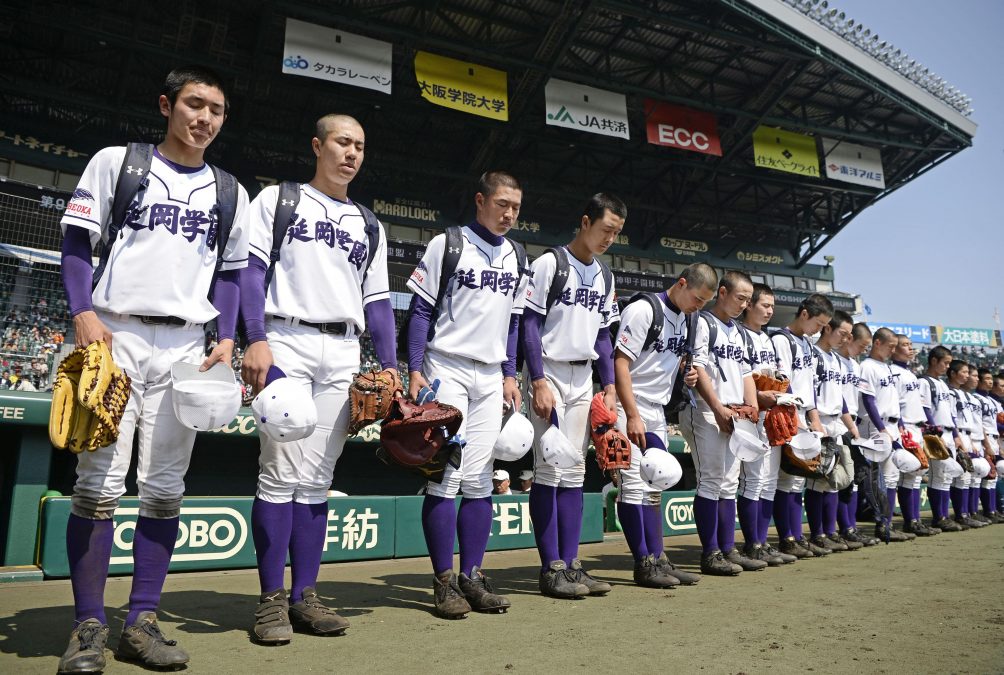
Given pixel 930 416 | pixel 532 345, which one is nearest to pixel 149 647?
pixel 532 345

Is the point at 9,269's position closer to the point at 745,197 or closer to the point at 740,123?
the point at 740,123

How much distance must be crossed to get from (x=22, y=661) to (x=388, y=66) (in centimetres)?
1634

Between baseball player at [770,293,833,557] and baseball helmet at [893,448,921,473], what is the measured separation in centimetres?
193

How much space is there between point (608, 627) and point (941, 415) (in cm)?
824

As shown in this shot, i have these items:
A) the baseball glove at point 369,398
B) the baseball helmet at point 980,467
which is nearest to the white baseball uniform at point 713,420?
the baseball glove at point 369,398

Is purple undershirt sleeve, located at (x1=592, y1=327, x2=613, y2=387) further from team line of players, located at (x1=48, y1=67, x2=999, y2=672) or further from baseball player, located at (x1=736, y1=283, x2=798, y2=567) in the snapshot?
baseball player, located at (x1=736, y1=283, x2=798, y2=567)

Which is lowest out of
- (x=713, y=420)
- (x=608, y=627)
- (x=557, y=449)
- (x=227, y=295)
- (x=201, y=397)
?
(x=608, y=627)

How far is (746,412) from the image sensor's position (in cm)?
518

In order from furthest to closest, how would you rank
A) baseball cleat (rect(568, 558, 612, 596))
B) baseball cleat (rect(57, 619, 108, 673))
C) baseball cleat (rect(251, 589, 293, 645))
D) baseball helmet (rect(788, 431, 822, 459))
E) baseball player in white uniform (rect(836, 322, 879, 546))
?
1. baseball player in white uniform (rect(836, 322, 879, 546))
2. baseball helmet (rect(788, 431, 822, 459))
3. baseball cleat (rect(568, 558, 612, 596))
4. baseball cleat (rect(251, 589, 293, 645))
5. baseball cleat (rect(57, 619, 108, 673))

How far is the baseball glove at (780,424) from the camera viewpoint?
5.50 m

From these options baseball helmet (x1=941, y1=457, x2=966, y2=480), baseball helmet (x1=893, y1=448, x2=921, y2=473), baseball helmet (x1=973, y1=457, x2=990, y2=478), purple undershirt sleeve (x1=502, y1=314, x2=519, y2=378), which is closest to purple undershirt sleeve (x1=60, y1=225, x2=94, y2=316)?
purple undershirt sleeve (x1=502, y1=314, x2=519, y2=378)

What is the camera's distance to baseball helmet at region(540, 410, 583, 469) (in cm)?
401

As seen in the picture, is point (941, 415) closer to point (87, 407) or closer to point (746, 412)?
point (746, 412)

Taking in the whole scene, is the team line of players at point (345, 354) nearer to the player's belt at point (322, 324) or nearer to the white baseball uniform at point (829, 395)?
the player's belt at point (322, 324)
